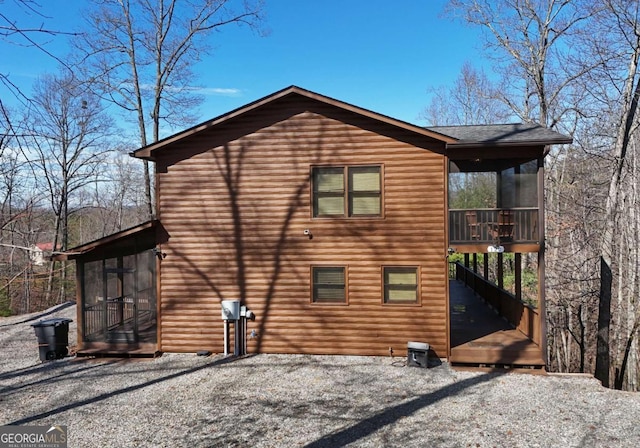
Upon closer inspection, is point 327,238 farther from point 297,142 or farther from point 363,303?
point 297,142

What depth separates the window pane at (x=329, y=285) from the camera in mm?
10344

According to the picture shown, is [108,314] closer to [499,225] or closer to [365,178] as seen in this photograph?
[365,178]

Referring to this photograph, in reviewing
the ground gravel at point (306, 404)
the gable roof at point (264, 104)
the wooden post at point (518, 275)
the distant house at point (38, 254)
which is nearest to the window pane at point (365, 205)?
the gable roof at point (264, 104)

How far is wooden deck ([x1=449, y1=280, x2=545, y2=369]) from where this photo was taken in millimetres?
9180

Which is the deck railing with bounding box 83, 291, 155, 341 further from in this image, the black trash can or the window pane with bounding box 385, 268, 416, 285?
the window pane with bounding box 385, 268, 416, 285

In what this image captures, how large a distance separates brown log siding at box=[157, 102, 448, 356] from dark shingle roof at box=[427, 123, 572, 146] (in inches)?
38.0

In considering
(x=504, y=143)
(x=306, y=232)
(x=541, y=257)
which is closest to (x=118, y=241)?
(x=306, y=232)

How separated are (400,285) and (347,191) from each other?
2727 millimetres

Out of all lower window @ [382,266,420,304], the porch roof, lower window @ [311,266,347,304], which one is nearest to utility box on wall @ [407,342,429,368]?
lower window @ [382,266,420,304]

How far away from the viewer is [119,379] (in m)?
8.97

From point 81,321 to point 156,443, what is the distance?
578 cm

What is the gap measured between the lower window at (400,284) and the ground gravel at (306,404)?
59.9 inches

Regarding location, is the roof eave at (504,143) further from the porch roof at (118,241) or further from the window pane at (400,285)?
the porch roof at (118,241)

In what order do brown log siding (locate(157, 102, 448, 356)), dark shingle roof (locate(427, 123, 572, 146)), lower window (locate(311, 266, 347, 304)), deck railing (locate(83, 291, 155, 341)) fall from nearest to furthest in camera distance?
dark shingle roof (locate(427, 123, 572, 146)) < brown log siding (locate(157, 102, 448, 356)) < lower window (locate(311, 266, 347, 304)) < deck railing (locate(83, 291, 155, 341))
